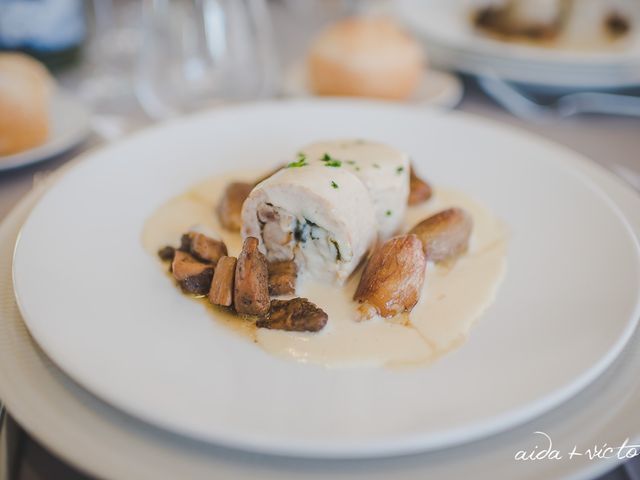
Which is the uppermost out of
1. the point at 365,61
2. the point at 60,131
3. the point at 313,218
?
the point at 365,61

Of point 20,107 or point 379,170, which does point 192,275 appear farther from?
point 20,107

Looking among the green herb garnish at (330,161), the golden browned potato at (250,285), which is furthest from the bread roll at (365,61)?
the golden browned potato at (250,285)

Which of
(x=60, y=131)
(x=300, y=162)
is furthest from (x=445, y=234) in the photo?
(x=60, y=131)

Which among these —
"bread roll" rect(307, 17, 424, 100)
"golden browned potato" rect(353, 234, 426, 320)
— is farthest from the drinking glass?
"golden browned potato" rect(353, 234, 426, 320)

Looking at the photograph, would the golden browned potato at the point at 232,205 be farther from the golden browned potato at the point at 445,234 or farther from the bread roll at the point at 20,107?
the bread roll at the point at 20,107

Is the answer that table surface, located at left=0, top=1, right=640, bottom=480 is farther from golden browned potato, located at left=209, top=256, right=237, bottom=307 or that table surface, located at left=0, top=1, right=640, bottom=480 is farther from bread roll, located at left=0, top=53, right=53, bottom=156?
golden browned potato, located at left=209, top=256, right=237, bottom=307

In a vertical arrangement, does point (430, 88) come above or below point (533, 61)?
below
